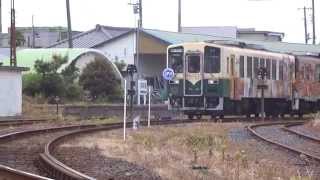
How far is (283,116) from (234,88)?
8073 mm

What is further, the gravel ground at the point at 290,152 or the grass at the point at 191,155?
the gravel ground at the point at 290,152

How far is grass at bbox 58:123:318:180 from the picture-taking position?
11.7m

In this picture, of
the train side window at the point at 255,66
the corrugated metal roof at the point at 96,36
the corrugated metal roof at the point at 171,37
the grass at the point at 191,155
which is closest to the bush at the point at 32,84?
the corrugated metal roof at the point at 171,37

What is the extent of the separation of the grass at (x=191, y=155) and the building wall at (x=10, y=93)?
13941 millimetres

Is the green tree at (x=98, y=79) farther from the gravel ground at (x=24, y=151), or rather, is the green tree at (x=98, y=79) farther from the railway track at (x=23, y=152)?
the gravel ground at (x=24, y=151)

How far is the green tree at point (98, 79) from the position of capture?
170 feet

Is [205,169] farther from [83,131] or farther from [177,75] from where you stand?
[177,75]

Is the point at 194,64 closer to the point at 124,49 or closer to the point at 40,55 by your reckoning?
the point at 40,55

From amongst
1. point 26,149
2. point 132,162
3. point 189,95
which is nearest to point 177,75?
point 189,95

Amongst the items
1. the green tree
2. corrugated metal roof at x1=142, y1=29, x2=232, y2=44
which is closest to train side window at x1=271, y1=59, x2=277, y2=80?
the green tree

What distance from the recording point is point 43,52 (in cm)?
6062

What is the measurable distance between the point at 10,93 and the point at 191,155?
21402 mm

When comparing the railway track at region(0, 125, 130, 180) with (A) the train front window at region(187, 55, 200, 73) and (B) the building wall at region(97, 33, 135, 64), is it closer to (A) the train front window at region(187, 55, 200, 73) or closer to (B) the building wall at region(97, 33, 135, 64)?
(A) the train front window at region(187, 55, 200, 73)

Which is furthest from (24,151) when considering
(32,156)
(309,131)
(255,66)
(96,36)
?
(96,36)
